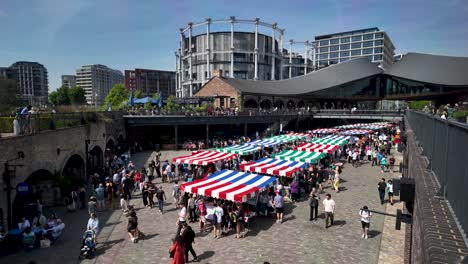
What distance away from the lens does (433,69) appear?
60219 millimetres

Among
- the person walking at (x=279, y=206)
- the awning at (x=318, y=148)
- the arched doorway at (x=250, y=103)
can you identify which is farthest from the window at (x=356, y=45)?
the person walking at (x=279, y=206)

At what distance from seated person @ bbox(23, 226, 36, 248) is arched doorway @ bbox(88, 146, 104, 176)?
10.5 meters

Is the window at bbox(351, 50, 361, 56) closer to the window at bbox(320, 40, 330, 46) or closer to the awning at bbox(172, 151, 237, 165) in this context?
the window at bbox(320, 40, 330, 46)

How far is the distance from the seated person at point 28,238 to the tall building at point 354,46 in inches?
4487

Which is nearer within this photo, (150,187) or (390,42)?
Answer: (150,187)

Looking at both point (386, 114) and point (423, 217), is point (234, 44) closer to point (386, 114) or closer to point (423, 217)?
point (386, 114)

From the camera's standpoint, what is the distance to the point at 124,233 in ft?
35.8

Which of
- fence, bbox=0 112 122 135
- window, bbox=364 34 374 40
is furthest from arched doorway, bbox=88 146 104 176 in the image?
window, bbox=364 34 374 40

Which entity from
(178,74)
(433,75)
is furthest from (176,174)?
(178,74)

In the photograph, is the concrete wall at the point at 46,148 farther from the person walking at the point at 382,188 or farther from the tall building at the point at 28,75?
the tall building at the point at 28,75

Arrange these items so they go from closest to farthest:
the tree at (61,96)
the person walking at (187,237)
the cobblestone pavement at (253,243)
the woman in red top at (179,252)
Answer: the woman in red top at (179,252), the person walking at (187,237), the cobblestone pavement at (253,243), the tree at (61,96)

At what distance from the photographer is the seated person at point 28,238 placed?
9.79 m

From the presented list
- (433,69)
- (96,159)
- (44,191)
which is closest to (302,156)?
(44,191)

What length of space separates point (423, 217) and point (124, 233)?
1003 centimetres
